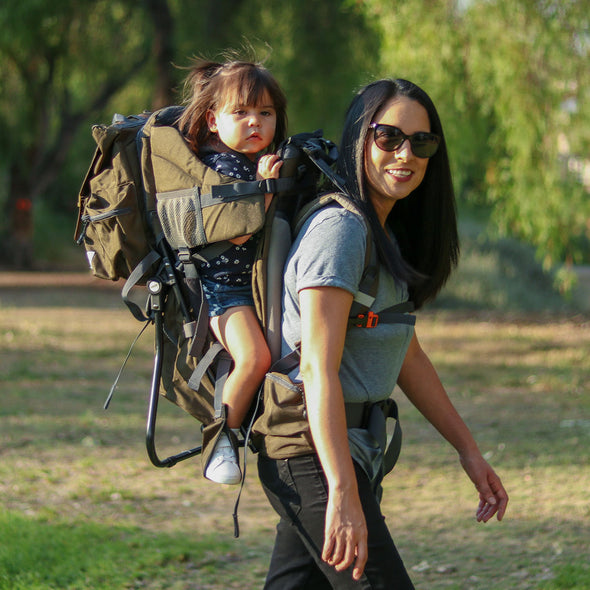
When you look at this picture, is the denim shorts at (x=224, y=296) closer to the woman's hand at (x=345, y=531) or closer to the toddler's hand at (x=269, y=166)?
the toddler's hand at (x=269, y=166)

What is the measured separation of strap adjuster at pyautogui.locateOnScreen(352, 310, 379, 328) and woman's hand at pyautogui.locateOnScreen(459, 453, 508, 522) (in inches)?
25.9

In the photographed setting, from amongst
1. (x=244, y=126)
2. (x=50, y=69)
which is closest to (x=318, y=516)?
(x=244, y=126)

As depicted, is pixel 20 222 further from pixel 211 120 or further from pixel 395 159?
pixel 395 159

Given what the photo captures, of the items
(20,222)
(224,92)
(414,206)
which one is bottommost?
(20,222)

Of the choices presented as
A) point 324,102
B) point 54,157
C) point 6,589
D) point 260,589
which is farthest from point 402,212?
point 54,157

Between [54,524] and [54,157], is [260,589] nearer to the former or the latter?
[54,524]

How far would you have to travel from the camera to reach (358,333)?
7.16 ft

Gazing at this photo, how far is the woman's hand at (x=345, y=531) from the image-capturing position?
2.00m

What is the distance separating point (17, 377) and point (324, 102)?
804 centimetres

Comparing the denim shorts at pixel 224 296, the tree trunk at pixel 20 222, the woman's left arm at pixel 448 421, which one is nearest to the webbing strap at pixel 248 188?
Result: the denim shorts at pixel 224 296

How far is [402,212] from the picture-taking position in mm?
2588

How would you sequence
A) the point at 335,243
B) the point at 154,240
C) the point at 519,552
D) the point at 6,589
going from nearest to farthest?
the point at 335,243
the point at 154,240
the point at 6,589
the point at 519,552

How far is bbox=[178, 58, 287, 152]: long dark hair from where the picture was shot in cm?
262

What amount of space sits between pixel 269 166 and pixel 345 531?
0.94 metres
